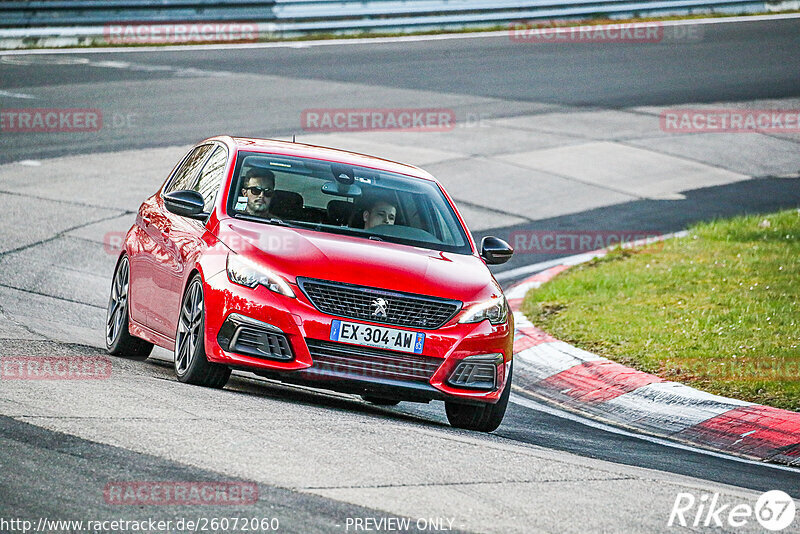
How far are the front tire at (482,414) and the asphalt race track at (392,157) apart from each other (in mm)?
105

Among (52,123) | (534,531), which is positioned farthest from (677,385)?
(52,123)

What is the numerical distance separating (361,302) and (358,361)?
34cm

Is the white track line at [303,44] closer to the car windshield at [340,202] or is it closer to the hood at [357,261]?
the car windshield at [340,202]

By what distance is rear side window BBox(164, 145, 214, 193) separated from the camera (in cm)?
947

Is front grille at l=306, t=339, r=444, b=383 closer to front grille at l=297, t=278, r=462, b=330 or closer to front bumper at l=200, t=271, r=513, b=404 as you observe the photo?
front bumper at l=200, t=271, r=513, b=404

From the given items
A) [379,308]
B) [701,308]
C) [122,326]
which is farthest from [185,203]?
[701,308]

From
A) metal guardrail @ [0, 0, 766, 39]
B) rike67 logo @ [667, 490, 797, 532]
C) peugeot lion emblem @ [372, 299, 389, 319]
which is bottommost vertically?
rike67 logo @ [667, 490, 797, 532]

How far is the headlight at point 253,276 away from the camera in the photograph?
7484 millimetres

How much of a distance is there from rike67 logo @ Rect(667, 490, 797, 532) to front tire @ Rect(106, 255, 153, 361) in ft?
15.2

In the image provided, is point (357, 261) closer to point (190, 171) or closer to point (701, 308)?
point (190, 171)

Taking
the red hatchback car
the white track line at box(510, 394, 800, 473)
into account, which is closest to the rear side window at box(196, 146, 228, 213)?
the red hatchback car

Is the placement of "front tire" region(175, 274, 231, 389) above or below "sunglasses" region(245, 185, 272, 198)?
below

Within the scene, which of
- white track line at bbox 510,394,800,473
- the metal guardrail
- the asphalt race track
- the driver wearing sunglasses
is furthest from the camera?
the metal guardrail

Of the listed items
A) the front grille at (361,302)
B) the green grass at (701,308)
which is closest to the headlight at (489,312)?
the front grille at (361,302)
